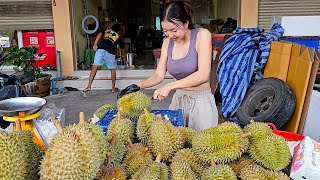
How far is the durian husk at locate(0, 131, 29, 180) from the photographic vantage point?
798 millimetres

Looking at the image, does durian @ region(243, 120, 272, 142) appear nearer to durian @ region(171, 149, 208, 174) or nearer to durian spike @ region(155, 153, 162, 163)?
durian @ region(171, 149, 208, 174)

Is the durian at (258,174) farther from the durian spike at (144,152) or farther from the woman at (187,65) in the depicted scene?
the woman at (187,65)

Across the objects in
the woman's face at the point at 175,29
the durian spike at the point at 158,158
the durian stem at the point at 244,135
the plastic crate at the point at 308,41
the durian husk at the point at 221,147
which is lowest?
the durian spike at the point at 158,158

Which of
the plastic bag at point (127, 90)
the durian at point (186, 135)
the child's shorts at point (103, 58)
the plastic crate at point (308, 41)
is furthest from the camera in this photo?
the child's shorts at point (103, 58)

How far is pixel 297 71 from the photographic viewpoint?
253 centimetres

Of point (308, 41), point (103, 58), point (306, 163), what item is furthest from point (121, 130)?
point (103, 58)

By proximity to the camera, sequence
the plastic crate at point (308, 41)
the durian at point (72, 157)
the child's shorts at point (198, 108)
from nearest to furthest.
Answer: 1. the durian at point (72, 157)
2. the child's shorts at point (198, 108)
3. the plastic crate at point (308, 41)

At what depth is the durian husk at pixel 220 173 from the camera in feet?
3.14

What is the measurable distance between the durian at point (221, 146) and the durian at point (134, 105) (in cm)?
55

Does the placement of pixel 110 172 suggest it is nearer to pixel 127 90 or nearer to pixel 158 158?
pixel 158 158

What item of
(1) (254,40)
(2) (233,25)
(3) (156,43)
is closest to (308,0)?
(2) (233,25)

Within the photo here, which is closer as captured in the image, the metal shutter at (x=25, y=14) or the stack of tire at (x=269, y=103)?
the stack of tire at (x=269, y=103)

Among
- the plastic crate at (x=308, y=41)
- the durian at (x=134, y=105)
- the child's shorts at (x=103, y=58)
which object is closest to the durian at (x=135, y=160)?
the durian at (x=134, y=105)

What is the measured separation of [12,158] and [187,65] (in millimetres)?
1421
